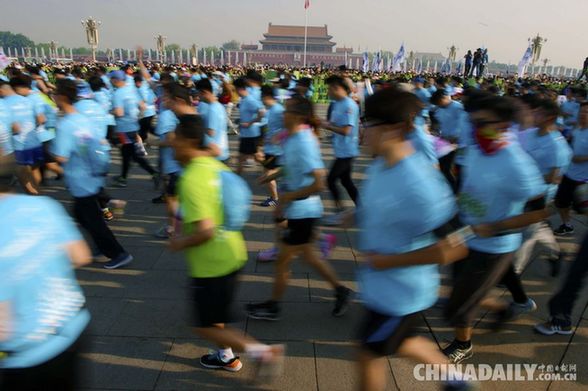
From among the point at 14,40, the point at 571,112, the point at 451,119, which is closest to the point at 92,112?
the point at 451,119

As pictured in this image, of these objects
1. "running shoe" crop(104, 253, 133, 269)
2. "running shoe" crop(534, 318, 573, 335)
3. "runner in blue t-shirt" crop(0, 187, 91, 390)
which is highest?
"runner in blue t-shirt" crop(0, 187, 91, 390)

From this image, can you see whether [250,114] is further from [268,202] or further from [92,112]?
[92,112]

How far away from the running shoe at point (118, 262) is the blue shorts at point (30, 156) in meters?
2.66

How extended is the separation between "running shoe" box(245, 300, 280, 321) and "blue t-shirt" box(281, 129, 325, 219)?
78 centimetres

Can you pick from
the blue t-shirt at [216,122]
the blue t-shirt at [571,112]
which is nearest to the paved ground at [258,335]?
the blue t-shirt at [216,122]

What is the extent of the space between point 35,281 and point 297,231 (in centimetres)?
197

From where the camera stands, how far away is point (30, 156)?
19.3 feet

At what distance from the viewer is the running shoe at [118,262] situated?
4297 mm

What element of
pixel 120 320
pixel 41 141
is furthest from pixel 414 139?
pixel 41 141

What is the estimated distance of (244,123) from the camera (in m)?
7.09

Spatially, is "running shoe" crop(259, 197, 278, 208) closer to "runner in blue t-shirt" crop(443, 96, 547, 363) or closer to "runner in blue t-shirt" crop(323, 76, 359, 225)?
"runner in blue t-shirt" crop(323, 76, 359, 225)

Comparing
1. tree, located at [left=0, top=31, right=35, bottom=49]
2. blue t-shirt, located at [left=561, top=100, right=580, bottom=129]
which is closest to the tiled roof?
tree, located at [left=0, top=31, right=35, bottom=49]

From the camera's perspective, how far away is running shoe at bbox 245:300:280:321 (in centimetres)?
340

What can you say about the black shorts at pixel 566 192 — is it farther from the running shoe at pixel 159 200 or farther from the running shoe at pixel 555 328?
the running shoe at pixel 159 200
